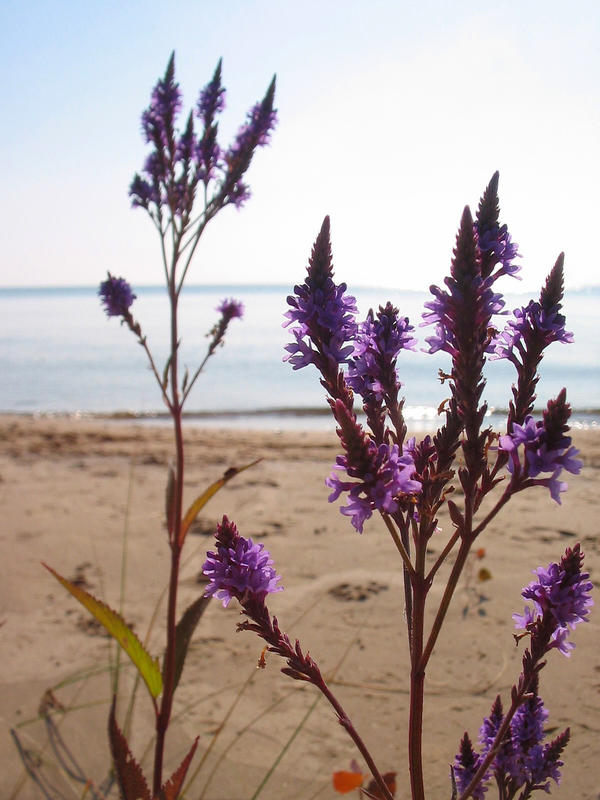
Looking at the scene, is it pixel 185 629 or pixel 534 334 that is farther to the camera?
pixel 185 629

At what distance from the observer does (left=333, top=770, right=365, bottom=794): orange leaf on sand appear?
2.59 m

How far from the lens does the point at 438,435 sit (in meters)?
1.27

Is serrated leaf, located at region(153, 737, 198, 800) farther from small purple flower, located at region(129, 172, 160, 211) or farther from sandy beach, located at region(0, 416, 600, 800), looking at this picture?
small purple flower, located at region(129, 172, 160, 211)

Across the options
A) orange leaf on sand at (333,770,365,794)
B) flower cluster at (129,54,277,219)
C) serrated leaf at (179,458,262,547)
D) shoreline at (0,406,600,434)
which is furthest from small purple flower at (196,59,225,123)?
shoreline at (0,406,600,434)

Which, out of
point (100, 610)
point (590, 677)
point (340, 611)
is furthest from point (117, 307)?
point (590, 677)

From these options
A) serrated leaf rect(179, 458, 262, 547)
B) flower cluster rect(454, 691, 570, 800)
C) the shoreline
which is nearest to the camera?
flower cluster rect(454, 691, 570, 800)

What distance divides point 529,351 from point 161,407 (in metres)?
15.0

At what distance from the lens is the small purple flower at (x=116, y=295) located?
3076 millimetres

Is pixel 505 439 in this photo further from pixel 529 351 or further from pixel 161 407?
pixel 161 407

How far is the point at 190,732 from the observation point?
3.06m

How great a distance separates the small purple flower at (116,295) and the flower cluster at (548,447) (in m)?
2.31

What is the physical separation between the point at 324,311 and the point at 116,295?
2081 millimetres

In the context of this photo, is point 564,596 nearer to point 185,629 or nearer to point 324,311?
point 324,311

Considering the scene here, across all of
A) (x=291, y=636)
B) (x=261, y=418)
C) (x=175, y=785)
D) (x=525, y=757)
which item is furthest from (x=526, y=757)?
(x=261, y=418)
